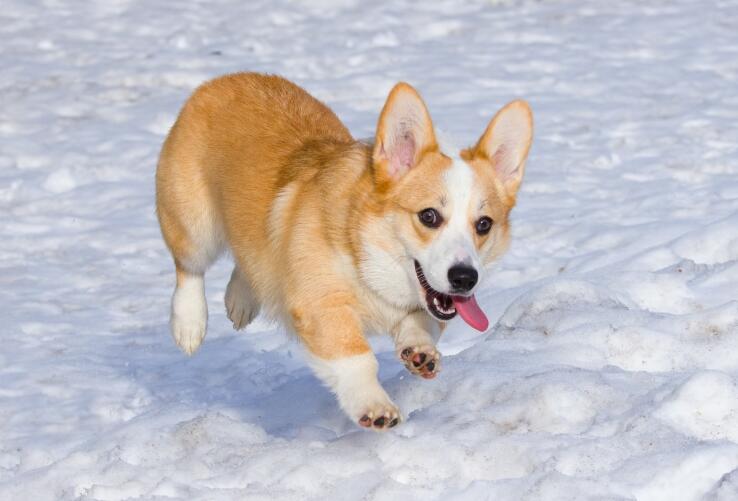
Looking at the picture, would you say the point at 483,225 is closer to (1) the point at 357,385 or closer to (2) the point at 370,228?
(2) the point at 370,228

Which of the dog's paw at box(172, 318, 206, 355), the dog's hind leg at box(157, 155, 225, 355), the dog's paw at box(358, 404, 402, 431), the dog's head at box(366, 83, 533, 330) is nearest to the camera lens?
the dog's paw at box(358, 404, 402, 431)

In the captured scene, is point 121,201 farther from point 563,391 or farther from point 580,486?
point 580,486

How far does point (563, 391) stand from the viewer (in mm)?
3824

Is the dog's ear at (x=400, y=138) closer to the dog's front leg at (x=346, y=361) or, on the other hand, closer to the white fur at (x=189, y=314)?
the dog's front leg at (x=346, y=361)

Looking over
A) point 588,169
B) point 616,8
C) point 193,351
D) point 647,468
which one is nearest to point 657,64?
point 616,8

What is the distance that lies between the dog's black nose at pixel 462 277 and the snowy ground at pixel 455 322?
46 cm

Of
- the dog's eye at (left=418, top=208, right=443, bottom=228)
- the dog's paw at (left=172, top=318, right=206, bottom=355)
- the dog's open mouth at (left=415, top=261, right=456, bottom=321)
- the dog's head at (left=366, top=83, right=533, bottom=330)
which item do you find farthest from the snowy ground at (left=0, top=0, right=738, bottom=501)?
the dog's eye at (left=418, top=208, right=443, bottom=228)

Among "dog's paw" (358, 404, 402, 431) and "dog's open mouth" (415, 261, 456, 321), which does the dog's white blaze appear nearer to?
"dog's open mouth" (415, 261, 456, 321)

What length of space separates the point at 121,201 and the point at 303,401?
2996 mm

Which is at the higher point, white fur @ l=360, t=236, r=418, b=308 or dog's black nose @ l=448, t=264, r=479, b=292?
dog's black nose @ l=448, t=264, r=479, b=292

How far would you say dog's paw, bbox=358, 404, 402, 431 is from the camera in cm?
358

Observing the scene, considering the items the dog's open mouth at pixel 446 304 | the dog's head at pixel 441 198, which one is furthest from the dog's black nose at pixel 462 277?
the dog's open mouth at pixel 446 304

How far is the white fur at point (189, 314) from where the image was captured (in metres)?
4.96

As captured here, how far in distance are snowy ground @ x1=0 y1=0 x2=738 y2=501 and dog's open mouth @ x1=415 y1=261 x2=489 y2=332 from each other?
1.04 feet
